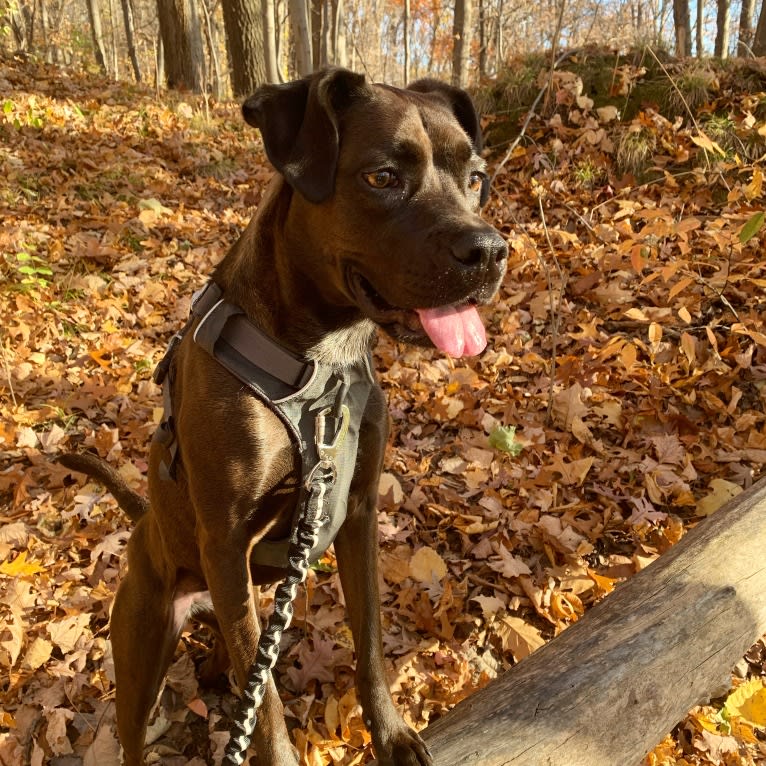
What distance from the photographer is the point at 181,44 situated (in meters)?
13.8

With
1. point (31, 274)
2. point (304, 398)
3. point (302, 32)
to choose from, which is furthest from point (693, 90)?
point (31, 274)

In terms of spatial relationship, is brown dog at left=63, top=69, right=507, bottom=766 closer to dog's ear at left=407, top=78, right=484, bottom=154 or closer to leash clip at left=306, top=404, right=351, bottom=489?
leash clip at left=306, top=404, right=351, bottom=489

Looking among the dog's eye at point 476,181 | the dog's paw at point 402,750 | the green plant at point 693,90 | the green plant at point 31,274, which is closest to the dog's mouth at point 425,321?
the dog's eye at point 476,181

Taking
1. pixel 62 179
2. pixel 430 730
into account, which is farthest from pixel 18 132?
pixel 430 730

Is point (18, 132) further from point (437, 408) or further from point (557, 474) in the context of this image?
point (557, 474)

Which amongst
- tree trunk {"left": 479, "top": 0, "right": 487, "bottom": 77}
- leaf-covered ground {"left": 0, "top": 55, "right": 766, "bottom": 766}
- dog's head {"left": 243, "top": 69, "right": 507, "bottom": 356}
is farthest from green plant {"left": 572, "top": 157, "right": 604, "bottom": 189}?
dog's head {"left": 243, "top": 69, "right": 507, "bottom": 356}

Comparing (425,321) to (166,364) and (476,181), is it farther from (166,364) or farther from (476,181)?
(166,364)

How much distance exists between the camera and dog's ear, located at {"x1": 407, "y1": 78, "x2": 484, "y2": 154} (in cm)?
291

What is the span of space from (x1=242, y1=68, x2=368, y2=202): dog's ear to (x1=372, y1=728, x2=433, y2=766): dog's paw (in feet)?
6.53

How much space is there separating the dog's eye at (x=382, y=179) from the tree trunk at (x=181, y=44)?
13.5m

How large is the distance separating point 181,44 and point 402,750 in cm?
1515

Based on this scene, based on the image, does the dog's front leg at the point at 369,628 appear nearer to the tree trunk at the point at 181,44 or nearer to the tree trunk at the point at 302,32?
the tree trunk at the point at 302,32

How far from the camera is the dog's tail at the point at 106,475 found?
2990mm

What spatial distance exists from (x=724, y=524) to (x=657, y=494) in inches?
48.3
